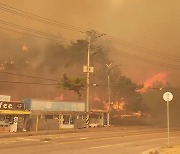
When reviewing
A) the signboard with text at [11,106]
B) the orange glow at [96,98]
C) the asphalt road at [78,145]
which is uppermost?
the orange glow at [96,98]

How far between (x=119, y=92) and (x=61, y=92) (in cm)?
2886

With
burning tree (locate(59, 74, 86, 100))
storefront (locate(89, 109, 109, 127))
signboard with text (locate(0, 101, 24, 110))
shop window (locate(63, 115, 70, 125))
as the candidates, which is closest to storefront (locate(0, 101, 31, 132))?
signboard with text (locate(0, 101, 24, 110))

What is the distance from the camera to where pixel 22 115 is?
133 feet

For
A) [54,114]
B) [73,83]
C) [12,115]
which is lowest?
[12,115]

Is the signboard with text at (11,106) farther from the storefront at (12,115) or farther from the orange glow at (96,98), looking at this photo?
the orange glow at (96,98)

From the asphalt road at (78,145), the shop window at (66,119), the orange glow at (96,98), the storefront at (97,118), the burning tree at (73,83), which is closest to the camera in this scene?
the asphalt road at (78,145)

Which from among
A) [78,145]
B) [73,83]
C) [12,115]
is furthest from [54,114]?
[78,145]

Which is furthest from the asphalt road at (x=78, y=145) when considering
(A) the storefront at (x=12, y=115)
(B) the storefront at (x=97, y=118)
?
(B) the storefront at (x=97, y=118)

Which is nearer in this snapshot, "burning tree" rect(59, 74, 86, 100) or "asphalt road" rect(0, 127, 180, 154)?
"asphalt road" rect(0, 127, 180, 154)

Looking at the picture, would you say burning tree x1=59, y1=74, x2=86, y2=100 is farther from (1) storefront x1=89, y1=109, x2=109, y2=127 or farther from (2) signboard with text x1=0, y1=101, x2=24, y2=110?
(2) signboard with text x1=0, y1=101, x2=24, y2=110

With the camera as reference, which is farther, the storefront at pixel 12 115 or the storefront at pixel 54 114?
the storefront at pixel 54 114

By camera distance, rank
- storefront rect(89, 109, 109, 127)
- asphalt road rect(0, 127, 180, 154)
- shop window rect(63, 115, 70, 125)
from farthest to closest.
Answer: storefront rect(89, 109, 109, 127)
shop window rect(63, 115, 70, 125)
asphalt road rect(0, 127, 180, 154)

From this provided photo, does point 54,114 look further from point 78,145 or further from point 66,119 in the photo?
point 78,145

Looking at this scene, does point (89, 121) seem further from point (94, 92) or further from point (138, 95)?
point (94, 92)
